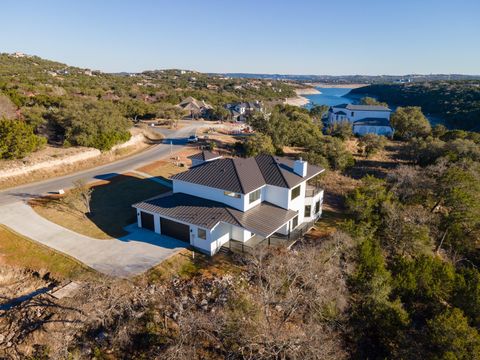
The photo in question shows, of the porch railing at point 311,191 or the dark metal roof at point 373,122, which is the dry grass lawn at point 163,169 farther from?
the dark metal roof at point 373,122

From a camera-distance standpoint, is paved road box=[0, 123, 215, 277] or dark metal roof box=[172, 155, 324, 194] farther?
dark metal roof box=[172, 155, 324, 194]

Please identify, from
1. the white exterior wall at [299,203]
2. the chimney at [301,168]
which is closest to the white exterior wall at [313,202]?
the white exterior wall at [299,203]

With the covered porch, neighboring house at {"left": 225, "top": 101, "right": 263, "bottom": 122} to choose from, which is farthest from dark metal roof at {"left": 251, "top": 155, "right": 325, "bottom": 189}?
neighboring house at {"left": 225, "top": 101, "right": 263, "bottom": 122}

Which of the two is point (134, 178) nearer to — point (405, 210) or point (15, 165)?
point (15, 165)

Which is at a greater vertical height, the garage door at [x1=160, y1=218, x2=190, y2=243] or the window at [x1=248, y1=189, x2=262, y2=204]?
the window at [x1=248, y1=189, x2=262, y2=204]

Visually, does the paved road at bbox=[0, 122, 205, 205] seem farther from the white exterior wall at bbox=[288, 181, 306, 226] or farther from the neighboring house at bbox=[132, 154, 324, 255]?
the white exterior wall at bbox=[288, 181, 306, 226]

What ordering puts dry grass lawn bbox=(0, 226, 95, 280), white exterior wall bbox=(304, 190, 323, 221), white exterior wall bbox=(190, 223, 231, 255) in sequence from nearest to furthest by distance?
dry grass lawn bbox=(0, 226, 95, 280), white exterior wall bbox=(190, 223, 231, 255), white exterior wall bbox=(304, 190, 323, 221)
